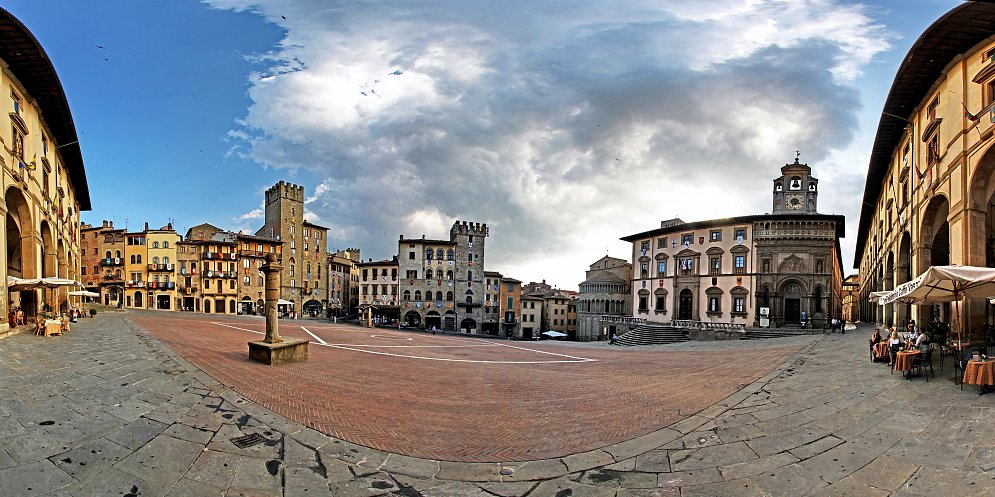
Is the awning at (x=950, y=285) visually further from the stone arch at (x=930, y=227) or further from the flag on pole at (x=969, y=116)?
the stone arch at (x=930, y=227)

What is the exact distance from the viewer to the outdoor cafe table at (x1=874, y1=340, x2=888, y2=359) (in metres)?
13.3

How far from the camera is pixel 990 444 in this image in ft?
21.3

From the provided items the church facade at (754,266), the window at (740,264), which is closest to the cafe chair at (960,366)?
the church facade at (754,266)

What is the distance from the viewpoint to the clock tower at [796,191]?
45875 mm

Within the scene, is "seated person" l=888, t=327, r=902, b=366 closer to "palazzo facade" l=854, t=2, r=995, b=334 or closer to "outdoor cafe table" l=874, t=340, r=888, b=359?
"outdoor cafe table" l=874, t=340, r=888, b=359

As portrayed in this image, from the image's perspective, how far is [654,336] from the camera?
1713 inches

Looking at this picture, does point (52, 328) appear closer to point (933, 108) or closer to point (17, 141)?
point (17, 141)

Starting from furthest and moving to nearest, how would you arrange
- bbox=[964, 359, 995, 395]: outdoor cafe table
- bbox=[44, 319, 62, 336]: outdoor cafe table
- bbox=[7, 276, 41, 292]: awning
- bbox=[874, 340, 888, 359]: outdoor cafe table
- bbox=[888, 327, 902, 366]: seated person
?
bbox=[7, 276, 41, 292]: awning < bbox=[44, 319, 62, 336]: outdoor cafe table < bbox=[874, 340, 888, 359]: outdoor cafe table < bbox=[888, 327, 902, 366]: seated person < bbox=[964, 359, 995, 395]: outdoor cafe table

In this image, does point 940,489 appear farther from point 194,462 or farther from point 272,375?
point 272,375

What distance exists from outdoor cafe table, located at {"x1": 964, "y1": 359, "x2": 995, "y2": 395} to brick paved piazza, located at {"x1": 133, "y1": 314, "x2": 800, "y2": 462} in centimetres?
445

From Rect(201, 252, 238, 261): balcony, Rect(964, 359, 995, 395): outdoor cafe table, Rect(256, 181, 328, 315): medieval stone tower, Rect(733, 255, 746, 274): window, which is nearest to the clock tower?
Rect(733, 255, 746, 274): window

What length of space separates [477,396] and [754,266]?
1630 inches

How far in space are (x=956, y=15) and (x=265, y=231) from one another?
81529 millimetres

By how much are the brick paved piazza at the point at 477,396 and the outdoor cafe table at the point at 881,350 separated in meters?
2.84
